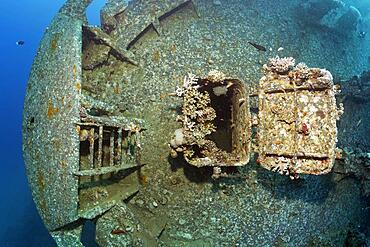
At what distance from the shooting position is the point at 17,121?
57.9 meters

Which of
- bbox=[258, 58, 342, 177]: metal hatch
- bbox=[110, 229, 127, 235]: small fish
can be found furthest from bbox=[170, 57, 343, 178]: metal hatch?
bbox=[110, 229, 127, 235]: small fish

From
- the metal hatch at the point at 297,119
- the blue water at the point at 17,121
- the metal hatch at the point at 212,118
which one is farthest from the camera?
the blue water at the point at 17,121

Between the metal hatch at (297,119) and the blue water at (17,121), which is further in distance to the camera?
the blue water at (17,121)

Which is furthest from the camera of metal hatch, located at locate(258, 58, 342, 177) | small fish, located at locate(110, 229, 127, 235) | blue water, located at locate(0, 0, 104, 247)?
blue water, located at locate(0, 0, 104, 247)

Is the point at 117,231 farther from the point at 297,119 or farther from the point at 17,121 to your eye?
the point at 17,121

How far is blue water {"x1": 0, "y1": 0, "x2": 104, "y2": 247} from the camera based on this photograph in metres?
22.6

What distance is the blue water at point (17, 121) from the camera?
22.6 m

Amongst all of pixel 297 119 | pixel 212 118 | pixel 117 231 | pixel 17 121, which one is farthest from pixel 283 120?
pixel 17 121

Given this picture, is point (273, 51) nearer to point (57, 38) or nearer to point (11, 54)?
point (57, 38)

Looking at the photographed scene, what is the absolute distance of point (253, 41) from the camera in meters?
6.82

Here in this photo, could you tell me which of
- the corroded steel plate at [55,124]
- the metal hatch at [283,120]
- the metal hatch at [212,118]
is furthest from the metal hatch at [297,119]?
the corroded steel plate at [55,124]

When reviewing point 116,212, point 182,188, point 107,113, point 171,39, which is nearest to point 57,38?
point 107,113

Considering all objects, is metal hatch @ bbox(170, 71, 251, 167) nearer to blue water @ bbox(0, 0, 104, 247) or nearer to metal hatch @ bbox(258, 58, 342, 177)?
metal hatch @ bbox(258, 58, 342, 177)

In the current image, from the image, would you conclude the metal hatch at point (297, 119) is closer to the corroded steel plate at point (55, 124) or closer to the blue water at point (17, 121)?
the corroded steel plate at point (55, 124)
